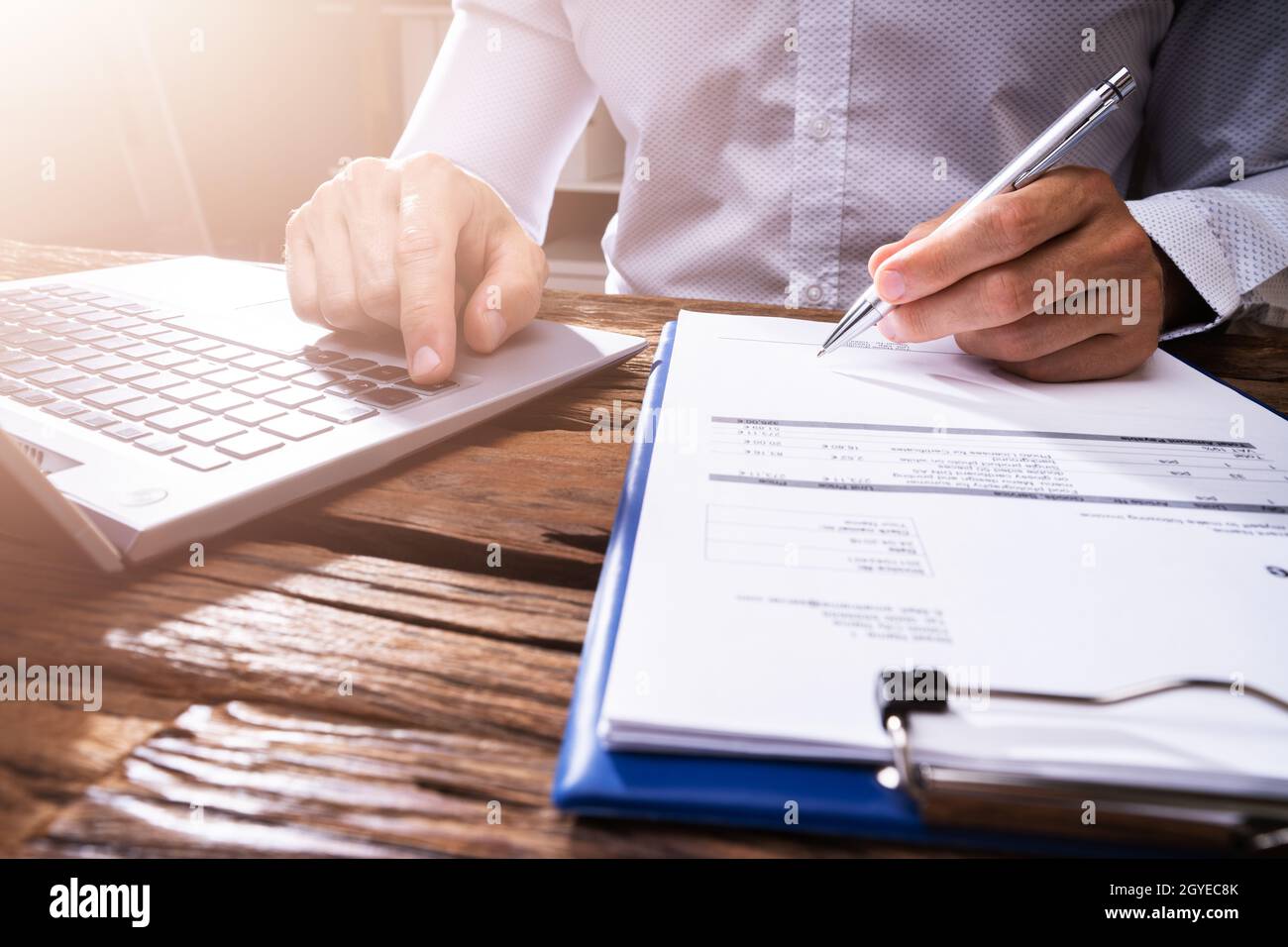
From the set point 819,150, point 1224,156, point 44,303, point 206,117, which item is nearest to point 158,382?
point 44,303

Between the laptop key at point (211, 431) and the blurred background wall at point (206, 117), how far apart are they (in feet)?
5.35

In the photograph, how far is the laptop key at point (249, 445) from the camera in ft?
0.99

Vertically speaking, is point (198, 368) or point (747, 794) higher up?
point (198, 368)

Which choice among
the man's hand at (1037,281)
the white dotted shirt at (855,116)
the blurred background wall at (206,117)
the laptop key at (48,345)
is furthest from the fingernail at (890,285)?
the blurred background wall at (206,117)

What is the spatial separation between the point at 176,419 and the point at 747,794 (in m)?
0.30

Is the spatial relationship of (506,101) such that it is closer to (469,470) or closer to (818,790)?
(469,470)

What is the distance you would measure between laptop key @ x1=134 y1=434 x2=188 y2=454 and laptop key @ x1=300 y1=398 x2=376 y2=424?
0.06 m

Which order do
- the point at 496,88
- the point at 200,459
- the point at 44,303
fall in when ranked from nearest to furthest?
the point at 200,459 < the point at 44,303 < the point at 496,88

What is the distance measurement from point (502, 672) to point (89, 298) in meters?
0.51

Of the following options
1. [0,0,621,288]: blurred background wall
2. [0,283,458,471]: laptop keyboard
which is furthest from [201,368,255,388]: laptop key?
[0,0,621,288]: blurred background wall

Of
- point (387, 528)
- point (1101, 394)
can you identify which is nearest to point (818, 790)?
point (387, 528)

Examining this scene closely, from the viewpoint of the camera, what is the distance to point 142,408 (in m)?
0.34
